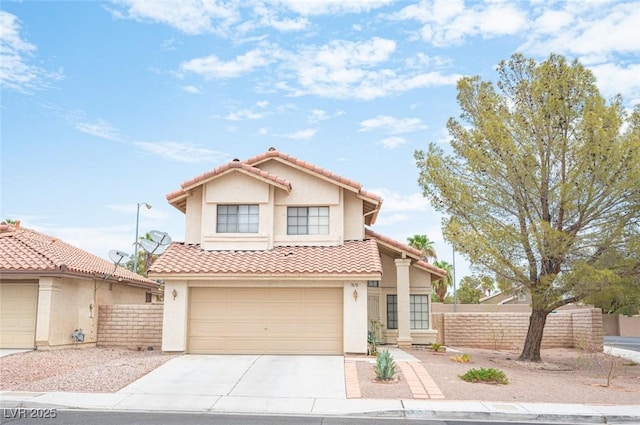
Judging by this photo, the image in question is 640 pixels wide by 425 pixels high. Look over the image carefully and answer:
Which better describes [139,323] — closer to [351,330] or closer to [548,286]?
[351,330]

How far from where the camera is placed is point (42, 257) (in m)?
20.8

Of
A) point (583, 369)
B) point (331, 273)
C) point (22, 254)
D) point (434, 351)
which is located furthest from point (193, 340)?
point (583, 369)

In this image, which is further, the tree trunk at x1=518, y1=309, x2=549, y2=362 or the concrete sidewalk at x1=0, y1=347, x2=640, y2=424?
the tree trunk at x1=518, y1=309, x2=549, y2=362

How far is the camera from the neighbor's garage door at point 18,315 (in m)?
20.4

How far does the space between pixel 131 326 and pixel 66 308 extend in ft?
7.90

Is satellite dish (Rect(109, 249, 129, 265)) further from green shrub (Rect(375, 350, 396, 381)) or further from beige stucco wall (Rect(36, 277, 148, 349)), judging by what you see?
green shrub (Rect(375, 350, 396, 381))

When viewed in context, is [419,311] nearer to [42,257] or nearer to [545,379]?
[545,379]

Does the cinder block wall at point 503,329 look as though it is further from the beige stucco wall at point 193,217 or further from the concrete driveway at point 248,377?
the beige stucco wall at point 193,217

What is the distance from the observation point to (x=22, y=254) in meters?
21.1

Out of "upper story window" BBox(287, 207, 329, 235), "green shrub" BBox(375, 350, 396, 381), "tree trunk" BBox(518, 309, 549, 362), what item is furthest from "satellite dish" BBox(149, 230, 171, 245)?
"tree trunk" BBox(518, 309, 549, 362)

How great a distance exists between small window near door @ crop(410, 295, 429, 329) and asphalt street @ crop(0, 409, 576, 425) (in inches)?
512

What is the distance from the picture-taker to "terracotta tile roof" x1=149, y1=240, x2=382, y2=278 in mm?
19469

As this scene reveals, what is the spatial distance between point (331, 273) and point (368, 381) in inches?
193

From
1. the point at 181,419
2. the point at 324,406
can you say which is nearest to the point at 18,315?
the point at 181,419
